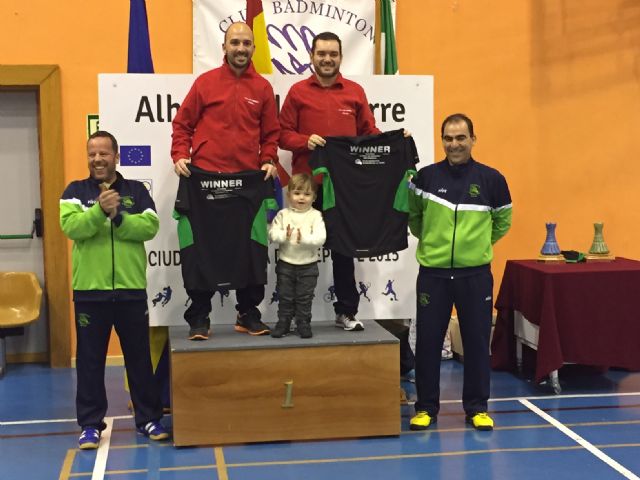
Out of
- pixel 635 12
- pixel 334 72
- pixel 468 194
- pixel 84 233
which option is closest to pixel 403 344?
pixel 468 194

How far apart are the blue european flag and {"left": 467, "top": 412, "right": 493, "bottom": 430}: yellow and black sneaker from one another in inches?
92.7

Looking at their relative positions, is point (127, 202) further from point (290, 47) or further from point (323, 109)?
point (290, 47)

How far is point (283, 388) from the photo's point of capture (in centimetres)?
441

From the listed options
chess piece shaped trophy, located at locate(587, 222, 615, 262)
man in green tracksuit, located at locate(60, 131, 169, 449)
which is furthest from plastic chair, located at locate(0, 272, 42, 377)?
chess piece shaped trophy, located at locate(587, 222, 615, 262)

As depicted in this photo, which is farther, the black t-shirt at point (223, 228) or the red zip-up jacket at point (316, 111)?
the red zip-up jacket at point (316, 111)

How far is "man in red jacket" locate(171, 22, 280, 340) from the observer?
454 centimetres

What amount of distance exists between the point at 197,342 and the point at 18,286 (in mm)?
2457

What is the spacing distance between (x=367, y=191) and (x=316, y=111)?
1.75 ft

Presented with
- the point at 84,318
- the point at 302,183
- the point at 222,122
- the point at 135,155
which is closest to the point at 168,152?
the point at 135,155

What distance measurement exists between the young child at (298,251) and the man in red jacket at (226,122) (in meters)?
0.18

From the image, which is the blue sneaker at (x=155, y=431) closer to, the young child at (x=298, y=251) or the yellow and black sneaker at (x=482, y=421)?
the young child at (x=298, y=251)

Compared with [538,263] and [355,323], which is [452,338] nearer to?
[538,263]

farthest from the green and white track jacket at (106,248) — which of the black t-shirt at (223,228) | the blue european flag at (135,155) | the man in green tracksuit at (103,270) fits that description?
the blue european flag at (135,155)

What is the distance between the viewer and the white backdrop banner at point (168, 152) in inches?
192
